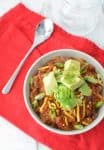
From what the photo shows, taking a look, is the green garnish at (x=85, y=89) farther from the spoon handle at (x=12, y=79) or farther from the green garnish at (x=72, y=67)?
the spoon handle at (x=12, y=79)

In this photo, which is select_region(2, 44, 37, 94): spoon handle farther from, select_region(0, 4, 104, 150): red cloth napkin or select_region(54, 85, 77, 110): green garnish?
select_region(54, 85, 77, 110): green garnish

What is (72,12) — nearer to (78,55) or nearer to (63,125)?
Answer: (78,55)

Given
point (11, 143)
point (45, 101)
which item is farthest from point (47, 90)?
point (11, 143)

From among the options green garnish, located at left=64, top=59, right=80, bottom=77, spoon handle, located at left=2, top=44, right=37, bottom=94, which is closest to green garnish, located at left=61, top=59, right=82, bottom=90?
green garnish, located at left=64, top=59, right=80, bottom=77

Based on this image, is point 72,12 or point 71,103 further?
point 72,12

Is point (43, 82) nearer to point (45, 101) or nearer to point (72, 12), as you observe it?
point (45, 101)

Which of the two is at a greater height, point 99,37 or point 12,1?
point 12,1
